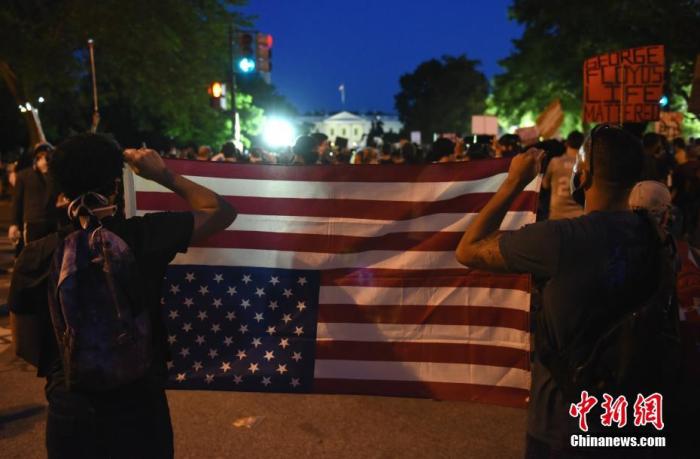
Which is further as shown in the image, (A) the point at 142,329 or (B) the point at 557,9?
(B) the point at 557,9

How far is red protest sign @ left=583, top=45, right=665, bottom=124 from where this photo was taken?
8.58 m

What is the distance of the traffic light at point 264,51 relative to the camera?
77.8ft

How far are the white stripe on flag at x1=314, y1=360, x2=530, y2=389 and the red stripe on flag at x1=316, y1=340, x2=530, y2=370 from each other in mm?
26

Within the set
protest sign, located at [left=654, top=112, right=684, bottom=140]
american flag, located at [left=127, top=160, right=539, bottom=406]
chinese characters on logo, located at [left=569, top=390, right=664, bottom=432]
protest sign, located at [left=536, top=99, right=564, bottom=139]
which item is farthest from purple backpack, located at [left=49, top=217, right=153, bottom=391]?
Answer: protest sign, located at [left=654, top=112, right=684, bottom=140]

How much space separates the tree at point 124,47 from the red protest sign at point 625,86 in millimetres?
15339

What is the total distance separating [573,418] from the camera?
239 cm

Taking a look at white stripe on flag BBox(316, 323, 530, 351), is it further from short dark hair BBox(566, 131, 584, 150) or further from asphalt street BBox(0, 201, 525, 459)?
short dark hair BBox(566, 131, 584, 150)

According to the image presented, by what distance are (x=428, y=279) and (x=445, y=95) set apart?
9021 cm

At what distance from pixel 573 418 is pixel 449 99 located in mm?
91710

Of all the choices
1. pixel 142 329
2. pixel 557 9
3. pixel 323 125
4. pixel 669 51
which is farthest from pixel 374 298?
pixel 323 125

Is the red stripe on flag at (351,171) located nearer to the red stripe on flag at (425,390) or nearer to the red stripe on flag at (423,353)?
the red stripe on flag at (423,353)

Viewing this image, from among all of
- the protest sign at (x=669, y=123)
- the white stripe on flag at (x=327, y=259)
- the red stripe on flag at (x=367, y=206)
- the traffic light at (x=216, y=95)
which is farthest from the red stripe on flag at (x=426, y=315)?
the traffic light at (x=216, y=95)

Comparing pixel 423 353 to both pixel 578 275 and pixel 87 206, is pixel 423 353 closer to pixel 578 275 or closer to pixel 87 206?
pixel 578 275

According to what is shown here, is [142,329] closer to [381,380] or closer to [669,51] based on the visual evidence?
[381,380]
